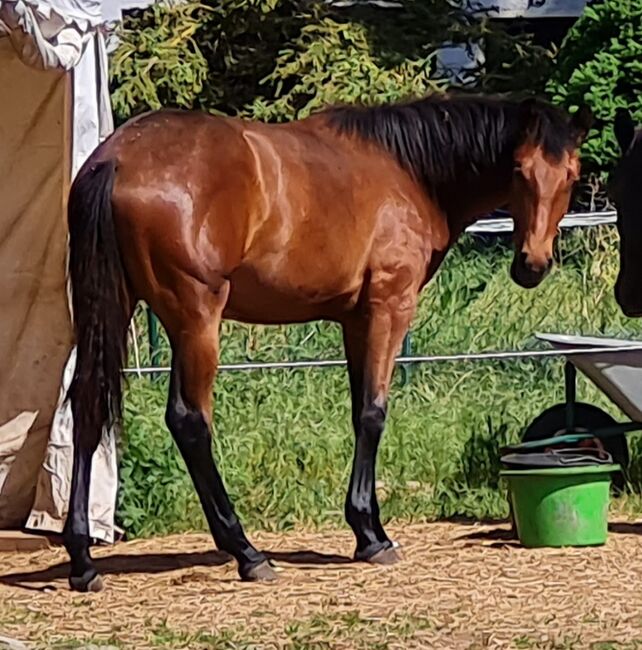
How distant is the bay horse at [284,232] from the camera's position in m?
6.41

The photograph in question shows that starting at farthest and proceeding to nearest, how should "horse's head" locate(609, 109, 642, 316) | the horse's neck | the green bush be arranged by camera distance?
the green bush, "horse's head" locate(609, 109, 642, 316), the horse's neck

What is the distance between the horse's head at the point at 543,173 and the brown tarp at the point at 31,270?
2.07 meters

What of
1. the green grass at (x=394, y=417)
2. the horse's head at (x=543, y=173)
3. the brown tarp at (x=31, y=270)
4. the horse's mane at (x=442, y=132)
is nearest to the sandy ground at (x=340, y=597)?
the green grass at (x=394, y=417)

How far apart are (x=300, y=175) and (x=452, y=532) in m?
2.01

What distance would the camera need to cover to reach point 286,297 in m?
6.85

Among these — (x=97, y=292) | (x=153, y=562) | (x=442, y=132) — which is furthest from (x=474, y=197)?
(x=153, y=562)

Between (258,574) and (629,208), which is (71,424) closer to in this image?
(258,574)

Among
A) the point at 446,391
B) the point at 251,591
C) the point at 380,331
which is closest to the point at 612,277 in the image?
the point at 446,391

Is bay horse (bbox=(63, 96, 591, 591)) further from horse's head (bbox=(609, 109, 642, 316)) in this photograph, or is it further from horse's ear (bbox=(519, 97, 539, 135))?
horse's head (bbox=(609, 109, 642, 316))

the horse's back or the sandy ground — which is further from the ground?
the horse's back

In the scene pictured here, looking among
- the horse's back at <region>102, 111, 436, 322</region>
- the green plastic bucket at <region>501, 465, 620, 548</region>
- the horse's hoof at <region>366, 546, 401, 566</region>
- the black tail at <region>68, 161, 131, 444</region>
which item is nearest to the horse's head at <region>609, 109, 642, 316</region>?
the green plastic bucket at <region>501, 465, 620, 548</region>

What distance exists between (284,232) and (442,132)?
99 centimetres

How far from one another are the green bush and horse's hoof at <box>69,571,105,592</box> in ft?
22.8

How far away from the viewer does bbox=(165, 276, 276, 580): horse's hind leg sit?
6422 mm
